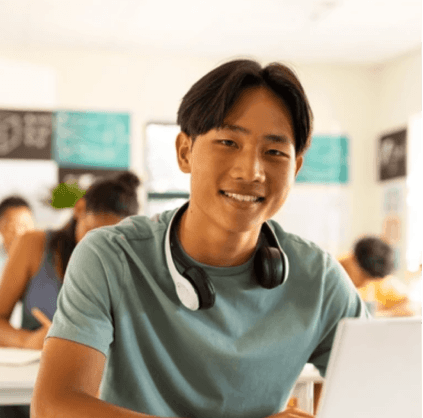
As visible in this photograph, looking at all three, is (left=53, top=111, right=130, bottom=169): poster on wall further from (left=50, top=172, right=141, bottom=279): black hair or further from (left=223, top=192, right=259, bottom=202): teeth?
(left=223, top=192, right=259, bottom=202): teeth

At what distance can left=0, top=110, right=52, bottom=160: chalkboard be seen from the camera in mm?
5074

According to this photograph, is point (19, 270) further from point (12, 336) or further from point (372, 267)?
point (372, 267)

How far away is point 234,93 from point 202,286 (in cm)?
34

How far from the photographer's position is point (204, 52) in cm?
528

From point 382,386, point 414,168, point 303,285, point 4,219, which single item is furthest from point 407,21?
point 382,386

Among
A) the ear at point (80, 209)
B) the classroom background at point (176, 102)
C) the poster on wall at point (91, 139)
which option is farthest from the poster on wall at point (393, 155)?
the ear at point (80, 209)

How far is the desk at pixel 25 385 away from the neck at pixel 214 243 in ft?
2.05

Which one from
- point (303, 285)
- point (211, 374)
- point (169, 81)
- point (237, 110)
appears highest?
point (169, 81)

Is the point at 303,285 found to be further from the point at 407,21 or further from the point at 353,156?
the point at 353,156

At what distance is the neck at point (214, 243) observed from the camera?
109 centimetres

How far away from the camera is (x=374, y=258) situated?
3.64 metres

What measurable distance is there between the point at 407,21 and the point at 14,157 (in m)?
3.33

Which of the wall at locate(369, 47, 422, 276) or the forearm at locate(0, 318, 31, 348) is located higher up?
the wall at locate(369, 47, 422, 276)

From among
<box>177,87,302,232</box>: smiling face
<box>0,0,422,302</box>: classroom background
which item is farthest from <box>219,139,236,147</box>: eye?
<box>0,0,422,302</box>: classroom background
